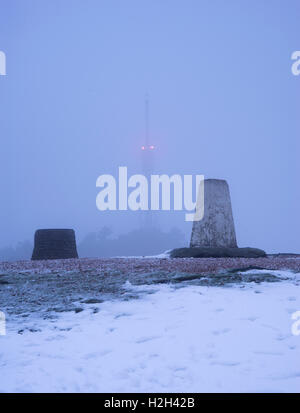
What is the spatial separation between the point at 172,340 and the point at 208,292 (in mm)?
2538

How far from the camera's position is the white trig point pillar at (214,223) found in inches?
778

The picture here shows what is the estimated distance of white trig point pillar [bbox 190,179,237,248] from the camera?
19.8m

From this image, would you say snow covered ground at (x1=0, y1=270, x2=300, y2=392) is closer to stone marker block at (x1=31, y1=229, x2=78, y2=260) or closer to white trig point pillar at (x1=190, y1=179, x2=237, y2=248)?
white trig point pillar at (x1=190, y1=179, x2=237, y2=248)

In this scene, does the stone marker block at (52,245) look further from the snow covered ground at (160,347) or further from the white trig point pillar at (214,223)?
the snow covered ground at (160,347)

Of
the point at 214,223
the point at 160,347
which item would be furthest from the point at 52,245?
the point at 160,347

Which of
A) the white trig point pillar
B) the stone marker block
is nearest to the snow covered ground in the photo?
the white trig point pillar

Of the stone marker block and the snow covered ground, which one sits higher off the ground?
the snow covered ground

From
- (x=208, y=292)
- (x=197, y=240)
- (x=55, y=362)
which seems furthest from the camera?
(x=197, y=240)

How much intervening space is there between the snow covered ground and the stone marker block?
1553 cm

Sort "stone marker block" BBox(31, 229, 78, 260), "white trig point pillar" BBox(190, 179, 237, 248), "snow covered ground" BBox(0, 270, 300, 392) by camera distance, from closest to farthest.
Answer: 1. "snow covered ground" BBox(0, 270, 300, 392)
2. "white trig point pillar" BBox(190, 179, 237, 248)
3. "stone marker block" BBox(31, 229, 78, 260)

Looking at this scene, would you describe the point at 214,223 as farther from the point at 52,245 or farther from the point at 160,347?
the point at 160,347
